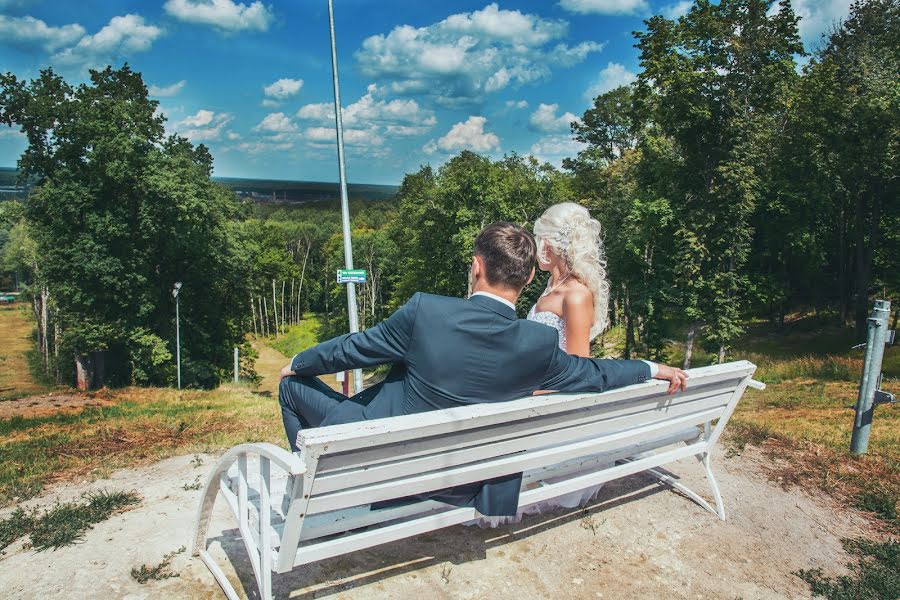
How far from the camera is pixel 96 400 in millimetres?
13055

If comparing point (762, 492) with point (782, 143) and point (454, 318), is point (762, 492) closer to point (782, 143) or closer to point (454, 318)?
point (454, 318)

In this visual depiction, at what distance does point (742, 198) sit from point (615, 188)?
10.0 meters

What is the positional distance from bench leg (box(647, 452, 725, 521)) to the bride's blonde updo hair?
125 cm

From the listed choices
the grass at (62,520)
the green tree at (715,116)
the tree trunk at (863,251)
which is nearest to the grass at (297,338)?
the green tree at (715,116)

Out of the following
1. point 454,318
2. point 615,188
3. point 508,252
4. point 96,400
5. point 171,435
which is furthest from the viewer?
point 615,188

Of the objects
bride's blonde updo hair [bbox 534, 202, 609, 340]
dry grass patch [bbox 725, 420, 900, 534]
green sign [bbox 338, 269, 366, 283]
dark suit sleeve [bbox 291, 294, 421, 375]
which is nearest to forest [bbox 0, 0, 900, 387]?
green sign [bbox 338, 269, 366, 283]

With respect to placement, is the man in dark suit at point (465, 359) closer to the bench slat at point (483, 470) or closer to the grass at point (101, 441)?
the bench slat at point (483, 470)

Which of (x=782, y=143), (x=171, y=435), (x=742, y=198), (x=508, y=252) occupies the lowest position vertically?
(x=171, y=435)

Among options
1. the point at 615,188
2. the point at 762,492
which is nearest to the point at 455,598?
the point at 762,492

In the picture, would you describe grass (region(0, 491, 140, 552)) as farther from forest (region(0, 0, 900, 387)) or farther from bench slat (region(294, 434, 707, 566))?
forest (region(0, 0, 900, 387))

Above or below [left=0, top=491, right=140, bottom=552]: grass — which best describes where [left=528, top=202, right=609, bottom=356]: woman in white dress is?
above

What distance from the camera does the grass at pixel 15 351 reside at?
109 ft

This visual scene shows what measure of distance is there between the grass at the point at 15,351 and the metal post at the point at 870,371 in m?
31.0

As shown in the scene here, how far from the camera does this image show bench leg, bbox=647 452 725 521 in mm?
4141
